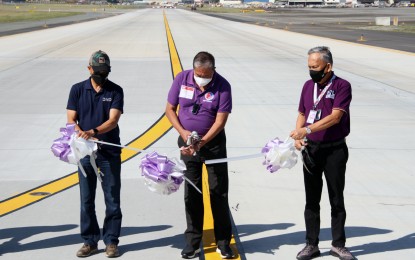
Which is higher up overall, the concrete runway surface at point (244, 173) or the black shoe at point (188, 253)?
the black shoe at point (188, 253)

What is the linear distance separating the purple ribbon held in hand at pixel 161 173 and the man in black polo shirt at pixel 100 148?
0.42m

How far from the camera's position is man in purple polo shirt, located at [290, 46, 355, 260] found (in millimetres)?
5258

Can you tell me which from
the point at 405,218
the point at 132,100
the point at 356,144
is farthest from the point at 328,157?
the point at 132,100

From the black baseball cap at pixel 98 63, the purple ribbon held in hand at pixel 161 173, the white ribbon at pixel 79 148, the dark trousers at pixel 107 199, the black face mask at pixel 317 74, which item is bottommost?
the dark trousers at pixel 107 199

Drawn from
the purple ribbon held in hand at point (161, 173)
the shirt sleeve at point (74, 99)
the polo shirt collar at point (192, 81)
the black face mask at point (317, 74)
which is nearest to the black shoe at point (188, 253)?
the purple ribbon held in hand at point (161, 173)

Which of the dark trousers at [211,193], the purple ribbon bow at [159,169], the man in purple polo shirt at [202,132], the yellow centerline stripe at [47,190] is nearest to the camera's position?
the purple ribbon bow at [159,169]

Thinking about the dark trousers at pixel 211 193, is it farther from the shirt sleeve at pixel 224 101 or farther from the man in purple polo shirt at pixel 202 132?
the shirt sleeve at pixel 224 101

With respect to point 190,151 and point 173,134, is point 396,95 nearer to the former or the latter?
point 173,134

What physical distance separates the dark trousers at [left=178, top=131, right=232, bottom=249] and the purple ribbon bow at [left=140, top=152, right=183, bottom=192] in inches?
8.8

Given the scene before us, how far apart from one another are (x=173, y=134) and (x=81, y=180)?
530cm

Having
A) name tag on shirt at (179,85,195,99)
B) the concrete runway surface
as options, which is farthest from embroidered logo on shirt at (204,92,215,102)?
the concrete runway surface

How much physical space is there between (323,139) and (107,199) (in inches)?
75.7

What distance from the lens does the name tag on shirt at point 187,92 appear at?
5.34m

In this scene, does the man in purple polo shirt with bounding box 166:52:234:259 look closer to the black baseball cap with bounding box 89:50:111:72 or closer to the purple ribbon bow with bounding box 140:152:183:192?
the purple ribbon bow with bounding box 140:152:183:192
